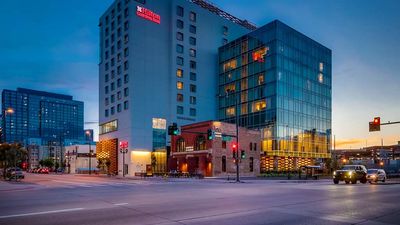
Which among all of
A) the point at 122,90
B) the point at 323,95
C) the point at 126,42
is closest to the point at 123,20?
the point at 126,42

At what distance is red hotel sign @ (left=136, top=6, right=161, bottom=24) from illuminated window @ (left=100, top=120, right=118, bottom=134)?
86.1 feet

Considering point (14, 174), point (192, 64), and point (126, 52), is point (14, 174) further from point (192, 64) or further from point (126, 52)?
point (192, 64)

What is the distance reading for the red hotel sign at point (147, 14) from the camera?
82.7 metres

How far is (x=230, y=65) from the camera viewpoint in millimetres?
94812

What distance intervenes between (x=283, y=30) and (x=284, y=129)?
23.7m

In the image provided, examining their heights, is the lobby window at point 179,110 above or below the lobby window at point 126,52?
below

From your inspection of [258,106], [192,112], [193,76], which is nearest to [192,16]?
[193,76]

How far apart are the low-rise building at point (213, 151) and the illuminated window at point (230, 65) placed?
29.9 meters

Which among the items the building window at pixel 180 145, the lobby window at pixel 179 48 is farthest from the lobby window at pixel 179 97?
the building window at pixel 180 145

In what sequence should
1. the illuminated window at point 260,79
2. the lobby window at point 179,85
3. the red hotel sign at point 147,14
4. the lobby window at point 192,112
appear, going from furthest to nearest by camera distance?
the lobby window at point 192,112
the lobby window at point 179,85
the illuminated window at point 260,79
the red hotel sign at point 147,14

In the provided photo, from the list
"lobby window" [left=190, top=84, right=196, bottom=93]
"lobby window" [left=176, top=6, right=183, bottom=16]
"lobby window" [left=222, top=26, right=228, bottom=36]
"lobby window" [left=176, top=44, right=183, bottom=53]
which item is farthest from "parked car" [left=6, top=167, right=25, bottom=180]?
"lobby window" [left=222, top=26, right=228, bottom=36]

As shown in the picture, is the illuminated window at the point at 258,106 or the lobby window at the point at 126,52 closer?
the illuminated window at the point at 258,106

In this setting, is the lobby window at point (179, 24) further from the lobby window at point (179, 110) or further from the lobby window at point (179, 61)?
the lobby window at point (179, 110)

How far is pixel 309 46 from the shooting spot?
91750 millimetres
